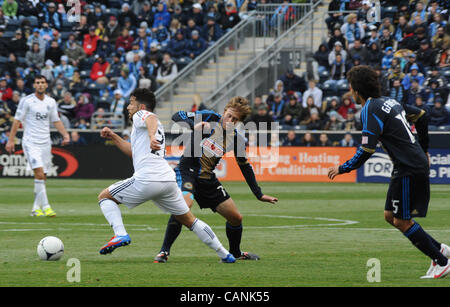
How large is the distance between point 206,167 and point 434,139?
16.3 metres

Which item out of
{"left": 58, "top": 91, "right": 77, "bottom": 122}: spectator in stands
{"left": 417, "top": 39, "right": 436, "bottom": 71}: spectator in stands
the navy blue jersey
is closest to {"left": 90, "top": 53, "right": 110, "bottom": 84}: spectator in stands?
{"left": 58, "top": 91, "right": 77, "bottom": 122}: spectator in stands

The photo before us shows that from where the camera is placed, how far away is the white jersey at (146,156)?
941cm

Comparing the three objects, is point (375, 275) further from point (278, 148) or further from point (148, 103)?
point (278, 148)

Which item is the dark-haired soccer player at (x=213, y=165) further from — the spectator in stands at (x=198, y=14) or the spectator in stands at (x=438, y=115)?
the spectator in stands at (x=198, y=14)

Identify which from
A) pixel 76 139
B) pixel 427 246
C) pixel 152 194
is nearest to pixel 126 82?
pixel 76 139

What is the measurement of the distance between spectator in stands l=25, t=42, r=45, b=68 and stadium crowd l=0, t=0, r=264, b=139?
43 mm

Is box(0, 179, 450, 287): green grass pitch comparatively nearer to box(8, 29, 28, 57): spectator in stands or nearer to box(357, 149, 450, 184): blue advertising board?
box(357, 149, 450, 184): blue advertising board

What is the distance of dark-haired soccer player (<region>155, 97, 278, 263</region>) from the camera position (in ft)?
33.8

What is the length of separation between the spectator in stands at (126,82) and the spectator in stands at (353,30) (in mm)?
8596

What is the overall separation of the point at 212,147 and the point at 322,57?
68.5 feet

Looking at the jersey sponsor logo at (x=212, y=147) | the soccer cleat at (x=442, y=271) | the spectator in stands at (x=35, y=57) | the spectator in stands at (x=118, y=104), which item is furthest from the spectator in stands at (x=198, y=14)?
the soccer cleat at (x=442, y=271)

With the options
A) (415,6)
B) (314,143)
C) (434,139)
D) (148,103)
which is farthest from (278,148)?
(148,103)

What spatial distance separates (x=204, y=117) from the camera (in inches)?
407

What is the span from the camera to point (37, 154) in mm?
16688
